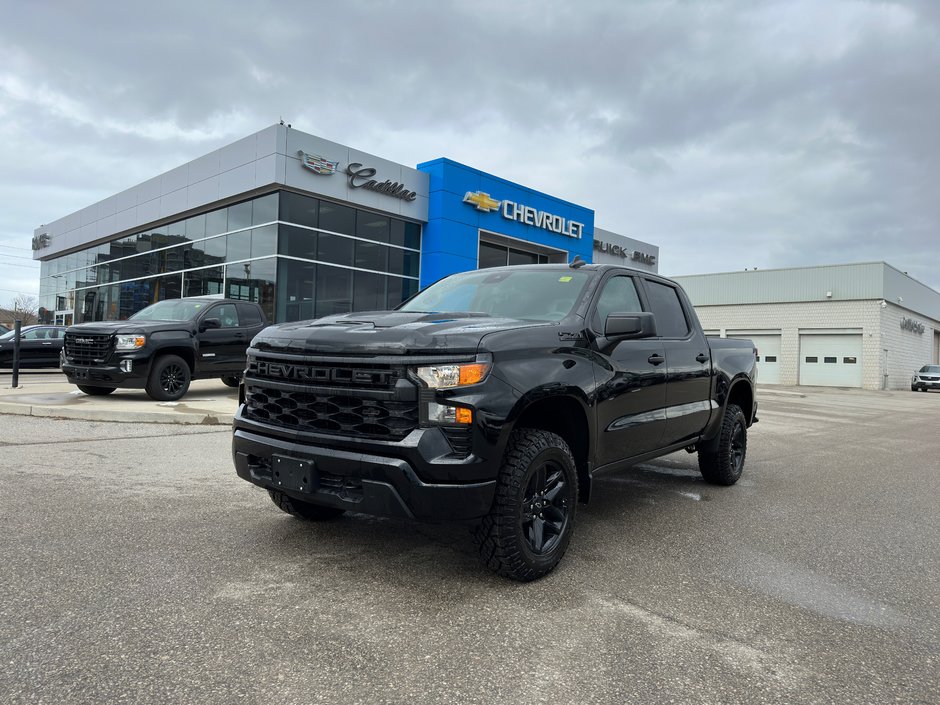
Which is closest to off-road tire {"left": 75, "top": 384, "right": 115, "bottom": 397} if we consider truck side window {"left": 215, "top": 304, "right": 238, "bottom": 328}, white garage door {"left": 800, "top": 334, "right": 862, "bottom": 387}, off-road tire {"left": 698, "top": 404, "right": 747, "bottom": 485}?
truck side window {"left": 215, "top": 304, "right": 238, "bottom": 328}

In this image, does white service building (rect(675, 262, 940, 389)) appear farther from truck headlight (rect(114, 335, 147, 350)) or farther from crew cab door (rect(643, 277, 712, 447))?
truck headlight (rect(114, 335, 147, 350))

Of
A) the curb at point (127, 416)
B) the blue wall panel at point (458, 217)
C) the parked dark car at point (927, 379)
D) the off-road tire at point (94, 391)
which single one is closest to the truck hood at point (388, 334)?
the curb at point (127, 416)

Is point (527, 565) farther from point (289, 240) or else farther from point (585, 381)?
point (289, 240)

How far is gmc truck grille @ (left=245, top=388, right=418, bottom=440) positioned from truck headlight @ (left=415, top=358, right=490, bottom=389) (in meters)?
0.14

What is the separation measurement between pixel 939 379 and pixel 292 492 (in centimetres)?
4095

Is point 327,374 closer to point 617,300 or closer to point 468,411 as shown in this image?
point 468,411

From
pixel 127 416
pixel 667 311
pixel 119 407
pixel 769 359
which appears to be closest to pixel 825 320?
pixel 769 359

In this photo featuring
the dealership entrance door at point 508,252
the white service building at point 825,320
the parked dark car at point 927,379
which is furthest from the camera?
the white service building at point 825,320

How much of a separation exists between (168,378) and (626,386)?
862 centimetres

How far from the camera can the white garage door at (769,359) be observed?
38.7 metres

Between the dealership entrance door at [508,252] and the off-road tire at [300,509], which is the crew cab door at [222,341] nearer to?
the off-road tire at [300,509]

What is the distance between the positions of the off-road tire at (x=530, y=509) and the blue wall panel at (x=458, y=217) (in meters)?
19.4

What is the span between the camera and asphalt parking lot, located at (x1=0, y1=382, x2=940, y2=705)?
2389mm

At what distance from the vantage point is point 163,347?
1029cm
